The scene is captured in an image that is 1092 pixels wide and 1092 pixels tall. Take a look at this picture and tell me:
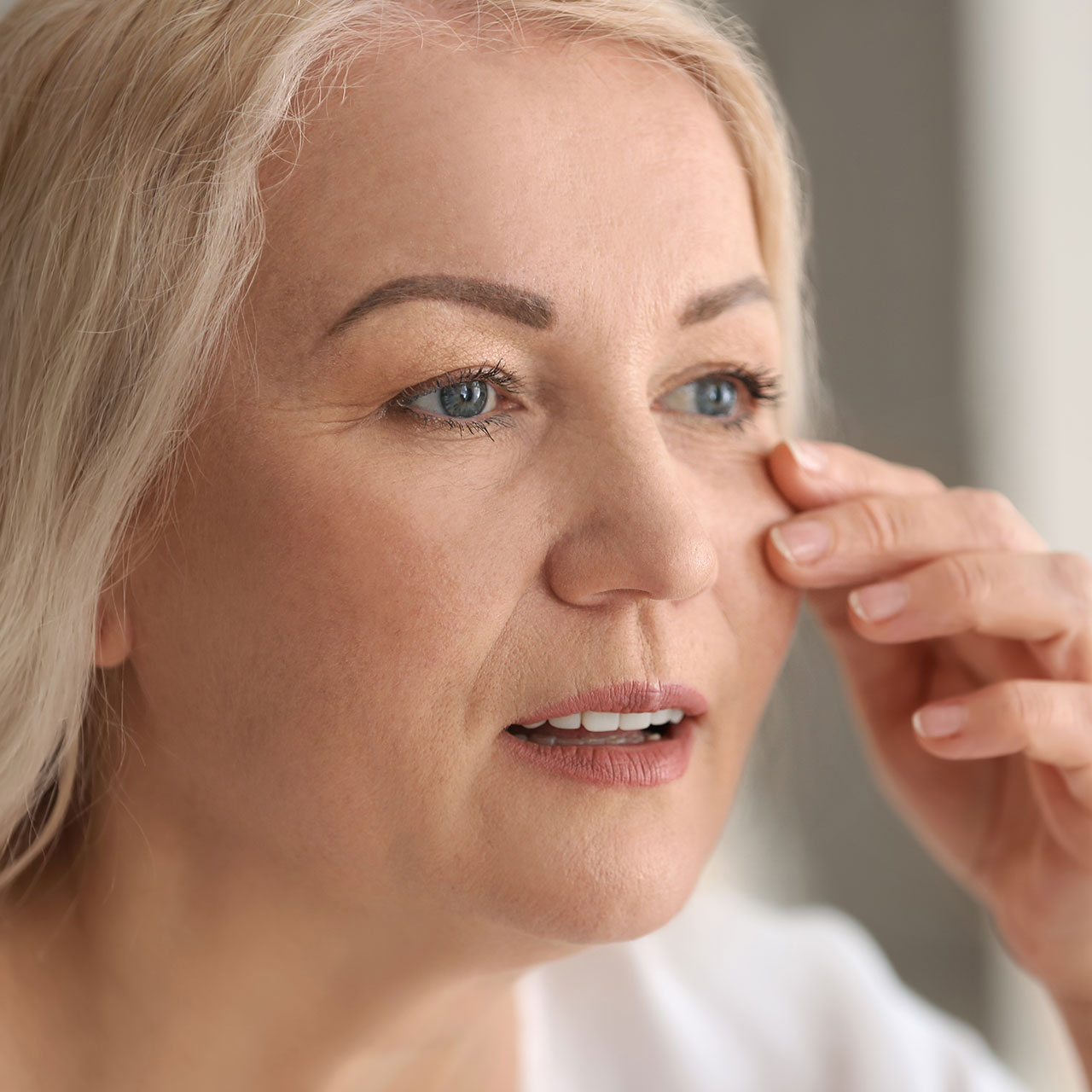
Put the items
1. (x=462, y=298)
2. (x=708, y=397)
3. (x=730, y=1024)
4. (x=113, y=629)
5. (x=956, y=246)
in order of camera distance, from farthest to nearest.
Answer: (x=956, y=246) → (x=730, y=1024) → (x=708, y=397) → (x=113, y=629) → (x=462, y=298)

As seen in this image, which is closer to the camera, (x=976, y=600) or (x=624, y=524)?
(x=624, y=524)

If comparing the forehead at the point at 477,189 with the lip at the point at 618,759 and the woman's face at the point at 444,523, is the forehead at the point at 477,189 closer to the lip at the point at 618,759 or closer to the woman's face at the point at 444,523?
the woman's face at the point at 444,523

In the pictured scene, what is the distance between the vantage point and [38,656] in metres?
1.06

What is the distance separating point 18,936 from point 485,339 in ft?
2.46

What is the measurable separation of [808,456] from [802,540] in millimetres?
108

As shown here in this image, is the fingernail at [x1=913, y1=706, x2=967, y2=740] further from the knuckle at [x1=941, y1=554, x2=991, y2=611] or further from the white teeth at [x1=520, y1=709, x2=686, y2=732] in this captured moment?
the white teeth at [x1=520, y1=709, x2=686, y2=732]

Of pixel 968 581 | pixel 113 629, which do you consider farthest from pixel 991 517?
pixel 113 629

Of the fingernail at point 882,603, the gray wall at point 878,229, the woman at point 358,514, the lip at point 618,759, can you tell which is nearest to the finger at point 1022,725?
the fingernail at point 882,603

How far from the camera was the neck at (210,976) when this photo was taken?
1.12 meters

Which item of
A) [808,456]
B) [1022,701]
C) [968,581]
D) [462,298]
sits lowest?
[1022,701]

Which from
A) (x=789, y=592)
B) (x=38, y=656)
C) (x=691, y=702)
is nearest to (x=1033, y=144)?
(x=789, y=592)

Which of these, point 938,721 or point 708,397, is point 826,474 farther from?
point 938,721

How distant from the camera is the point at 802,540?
1181 millimetres

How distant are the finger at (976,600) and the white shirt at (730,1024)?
52 cm
